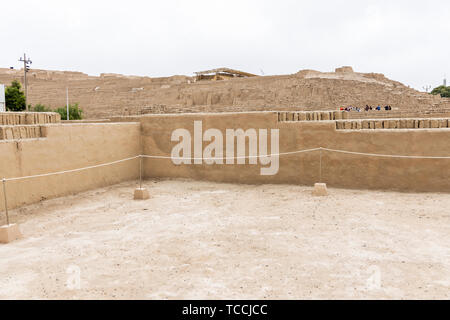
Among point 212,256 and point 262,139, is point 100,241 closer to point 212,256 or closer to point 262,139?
point 212,256

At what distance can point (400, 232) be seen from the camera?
4.95m

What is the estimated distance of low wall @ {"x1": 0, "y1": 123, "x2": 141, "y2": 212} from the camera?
652 centimetres

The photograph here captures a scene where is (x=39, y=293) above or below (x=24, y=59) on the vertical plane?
below

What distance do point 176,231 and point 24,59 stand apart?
2224cm

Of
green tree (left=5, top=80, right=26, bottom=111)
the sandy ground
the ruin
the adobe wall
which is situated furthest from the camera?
the ruin

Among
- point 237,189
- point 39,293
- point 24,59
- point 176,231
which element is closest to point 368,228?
point 176,231

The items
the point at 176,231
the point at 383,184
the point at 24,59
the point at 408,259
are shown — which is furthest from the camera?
the point at 24,59

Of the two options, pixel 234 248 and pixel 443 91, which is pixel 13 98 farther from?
pixel 443 91

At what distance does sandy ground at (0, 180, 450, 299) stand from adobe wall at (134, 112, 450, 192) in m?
0.47

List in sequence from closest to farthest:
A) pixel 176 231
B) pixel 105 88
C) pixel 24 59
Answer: pixel 176 231 → pixel 24 59 → pixel 105 88

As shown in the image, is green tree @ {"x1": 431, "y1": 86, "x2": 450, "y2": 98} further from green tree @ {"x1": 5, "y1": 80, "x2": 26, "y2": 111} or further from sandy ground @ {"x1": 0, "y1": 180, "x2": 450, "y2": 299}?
green tree @ {"x1": 5, "y1": 80, "x2": 26, "y2": 111}

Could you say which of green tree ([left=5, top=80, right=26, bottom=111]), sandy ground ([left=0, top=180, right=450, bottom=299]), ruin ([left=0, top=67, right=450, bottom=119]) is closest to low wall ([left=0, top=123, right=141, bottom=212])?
sandy ground ([left=0, top=180, right=450, bottom=299])

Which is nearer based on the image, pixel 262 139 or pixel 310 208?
pixel 310 208

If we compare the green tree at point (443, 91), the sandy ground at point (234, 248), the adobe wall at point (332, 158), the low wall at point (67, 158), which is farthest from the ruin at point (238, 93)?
the sandy ground at point (234, 248)
